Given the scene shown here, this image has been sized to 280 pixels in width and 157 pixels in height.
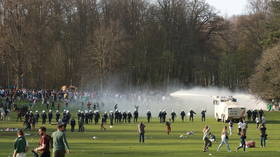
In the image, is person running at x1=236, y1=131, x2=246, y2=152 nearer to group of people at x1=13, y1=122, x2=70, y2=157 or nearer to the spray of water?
group of people at x1=13, y1=122, x2=70, y2=157

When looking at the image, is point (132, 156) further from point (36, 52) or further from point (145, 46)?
point (145, 46)

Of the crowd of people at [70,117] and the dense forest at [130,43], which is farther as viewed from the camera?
the dense forest at [130,43]

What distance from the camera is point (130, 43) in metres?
111

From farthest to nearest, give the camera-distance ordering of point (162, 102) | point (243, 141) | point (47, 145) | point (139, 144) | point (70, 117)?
point (162, 102) < point (70, 117) < point (139, 144) < point (243, 141) < point (47, 145)

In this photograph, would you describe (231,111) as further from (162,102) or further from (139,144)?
(139,144)

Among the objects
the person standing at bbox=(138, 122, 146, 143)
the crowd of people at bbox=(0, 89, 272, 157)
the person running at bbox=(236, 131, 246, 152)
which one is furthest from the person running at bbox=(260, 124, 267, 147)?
the person standing at bbox=(138, 122, 146, 143)

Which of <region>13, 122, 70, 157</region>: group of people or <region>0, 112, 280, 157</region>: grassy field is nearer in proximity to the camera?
<region>13, 122, 70, 157</region>: group of people

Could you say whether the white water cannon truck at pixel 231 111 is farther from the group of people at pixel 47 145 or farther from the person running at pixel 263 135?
the group of people at pixel 47 145

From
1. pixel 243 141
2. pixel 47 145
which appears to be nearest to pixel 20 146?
pixel 47 145

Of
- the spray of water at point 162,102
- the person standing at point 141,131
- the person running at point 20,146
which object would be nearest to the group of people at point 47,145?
the person running at point 20,146

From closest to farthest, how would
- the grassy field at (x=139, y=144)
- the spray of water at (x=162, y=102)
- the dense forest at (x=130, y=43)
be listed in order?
1. the grassy field at (x=139, y=144)
2. the spray of water at (x=162, y=102)
3. the dense forest at (x=130, y=43)

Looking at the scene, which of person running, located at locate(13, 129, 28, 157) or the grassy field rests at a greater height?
person running, located at locate(13, 129, 28, 157)

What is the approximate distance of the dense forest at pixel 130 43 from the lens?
334ft

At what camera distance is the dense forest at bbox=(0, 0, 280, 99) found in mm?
101875
